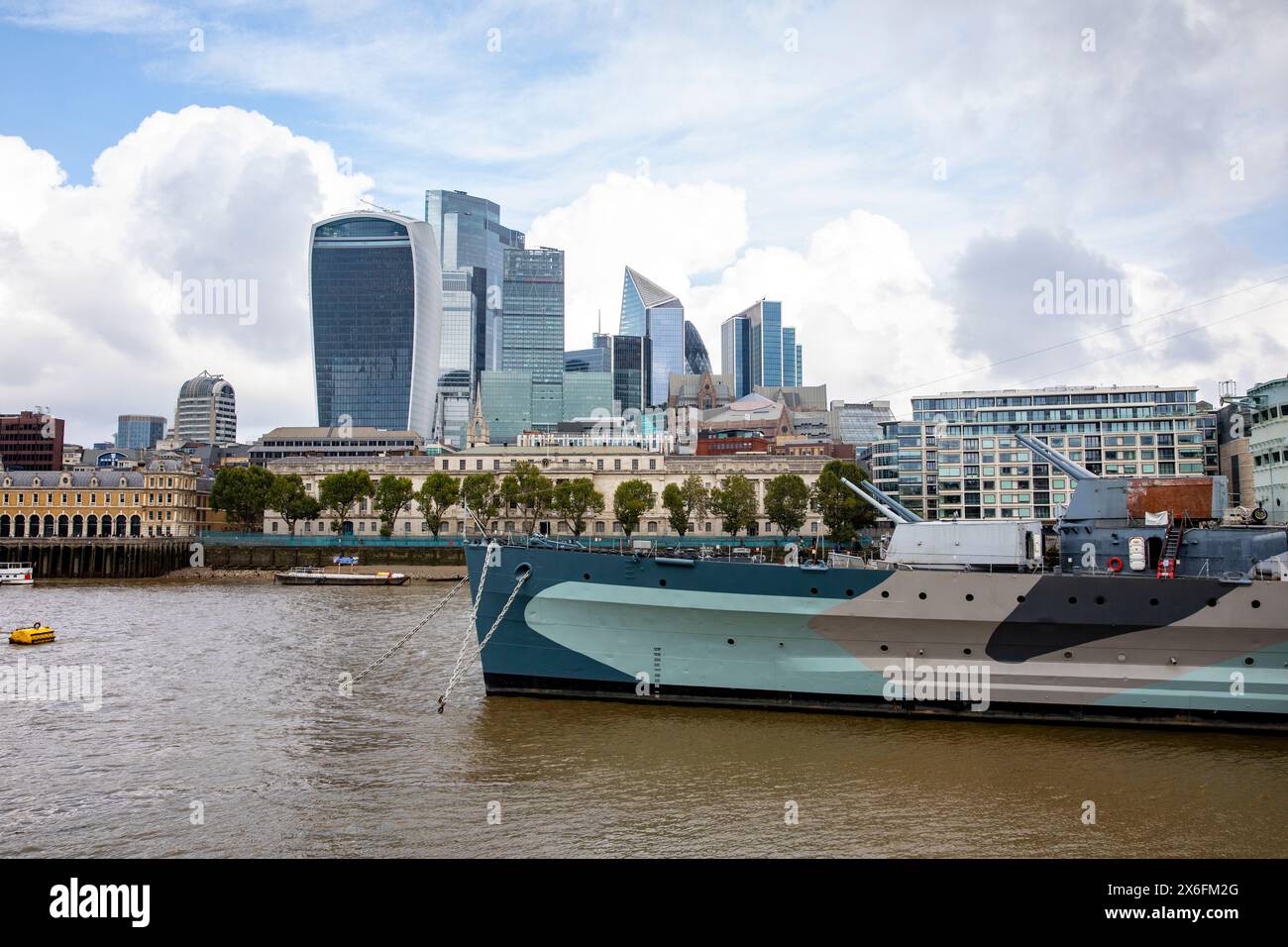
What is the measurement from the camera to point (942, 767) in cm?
1828

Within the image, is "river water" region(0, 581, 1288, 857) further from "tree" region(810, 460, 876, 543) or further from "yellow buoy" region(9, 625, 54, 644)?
"tree" region(810, 460, 876, 543)

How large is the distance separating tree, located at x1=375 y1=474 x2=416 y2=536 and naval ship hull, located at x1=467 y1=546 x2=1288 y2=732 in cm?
6947

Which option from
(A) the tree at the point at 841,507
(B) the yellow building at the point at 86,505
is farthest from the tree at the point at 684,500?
(B) the yellow building at the point at 86,505

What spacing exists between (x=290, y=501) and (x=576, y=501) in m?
29.2

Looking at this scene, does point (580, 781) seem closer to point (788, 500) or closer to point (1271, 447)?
point (1271, 447)

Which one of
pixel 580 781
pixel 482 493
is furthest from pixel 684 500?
pixel 580 781

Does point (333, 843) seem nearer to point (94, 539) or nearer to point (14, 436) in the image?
point (94, 539)

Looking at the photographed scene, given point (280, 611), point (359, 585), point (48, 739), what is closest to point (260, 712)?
point (48, 739)

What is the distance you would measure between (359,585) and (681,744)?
2063 inches

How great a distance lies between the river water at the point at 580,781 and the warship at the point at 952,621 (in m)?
0.69

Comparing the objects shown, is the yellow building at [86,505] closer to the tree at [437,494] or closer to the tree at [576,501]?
the tree at [437,494]

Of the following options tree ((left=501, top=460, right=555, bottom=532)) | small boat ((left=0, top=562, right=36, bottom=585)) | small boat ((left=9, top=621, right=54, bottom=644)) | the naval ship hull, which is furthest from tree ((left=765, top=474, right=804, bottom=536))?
the naval ship hull

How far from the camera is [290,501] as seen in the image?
93.6 metres

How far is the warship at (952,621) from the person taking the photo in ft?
67.0
